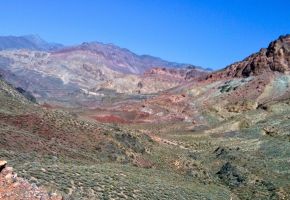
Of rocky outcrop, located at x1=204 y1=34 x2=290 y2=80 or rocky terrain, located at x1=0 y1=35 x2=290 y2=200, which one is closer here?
rocky terrain, located at x1=0 y1=35 x2=290 y2=200

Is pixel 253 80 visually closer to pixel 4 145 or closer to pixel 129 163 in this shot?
pixel 129 163

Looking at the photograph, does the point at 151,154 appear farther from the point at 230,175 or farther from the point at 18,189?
the point at 18,189

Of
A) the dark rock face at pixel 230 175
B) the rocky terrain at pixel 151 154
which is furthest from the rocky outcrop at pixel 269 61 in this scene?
the dark rock face at pixel 230 175

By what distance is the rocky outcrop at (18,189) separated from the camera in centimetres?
2108

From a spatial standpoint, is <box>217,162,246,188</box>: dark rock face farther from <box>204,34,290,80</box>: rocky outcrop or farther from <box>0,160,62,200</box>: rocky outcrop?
<box>204,34,290,80</box>: rocky outcrop

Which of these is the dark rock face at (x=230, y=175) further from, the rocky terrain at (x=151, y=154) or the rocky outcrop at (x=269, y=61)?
the rocky outcrop at (x=269, y=61)

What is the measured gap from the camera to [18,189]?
70.6 ft

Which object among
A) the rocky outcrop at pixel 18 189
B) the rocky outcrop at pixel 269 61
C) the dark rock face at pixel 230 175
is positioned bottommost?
the rocky outcrop at pixel 18 189

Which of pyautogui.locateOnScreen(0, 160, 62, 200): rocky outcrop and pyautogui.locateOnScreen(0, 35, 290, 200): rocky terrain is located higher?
pyautogui.locateOnScreen(0, 35, 290, 200): rocky terrain

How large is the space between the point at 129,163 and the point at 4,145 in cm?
1036

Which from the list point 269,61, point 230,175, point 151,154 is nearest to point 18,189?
point 230,175

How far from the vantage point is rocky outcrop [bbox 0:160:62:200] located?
69.2 feet

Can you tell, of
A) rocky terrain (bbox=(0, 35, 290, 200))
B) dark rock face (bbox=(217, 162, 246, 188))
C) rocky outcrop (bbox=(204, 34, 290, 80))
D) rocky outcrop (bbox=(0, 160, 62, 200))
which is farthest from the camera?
rocky outcrop (bbox=(204, 34, 290, 80))

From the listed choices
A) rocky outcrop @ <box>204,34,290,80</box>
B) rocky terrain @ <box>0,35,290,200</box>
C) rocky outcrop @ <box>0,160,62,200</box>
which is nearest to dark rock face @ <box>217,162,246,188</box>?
rocky terrain @ <box>0,35,290,200</box>
